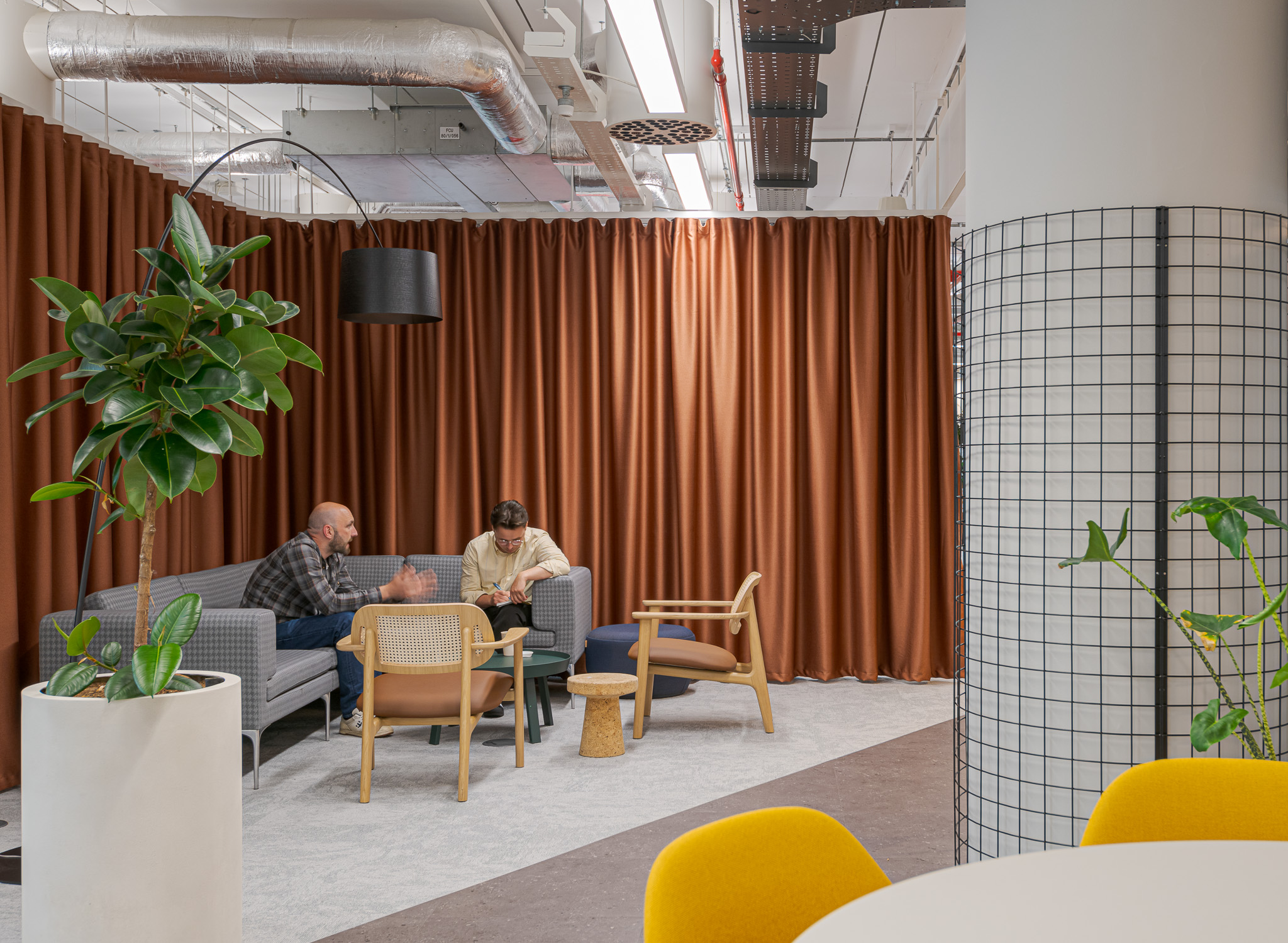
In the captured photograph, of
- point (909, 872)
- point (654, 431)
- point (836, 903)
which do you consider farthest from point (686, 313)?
point (836, 903)

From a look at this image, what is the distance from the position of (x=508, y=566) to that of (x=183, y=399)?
3479 millimetres

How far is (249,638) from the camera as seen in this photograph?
4.04 m

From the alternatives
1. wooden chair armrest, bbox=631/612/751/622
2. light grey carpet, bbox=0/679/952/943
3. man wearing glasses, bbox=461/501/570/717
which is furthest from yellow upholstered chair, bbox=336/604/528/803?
man wearing glasses, bbox=461/501/570/717

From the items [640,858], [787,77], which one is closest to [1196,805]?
[640,858]

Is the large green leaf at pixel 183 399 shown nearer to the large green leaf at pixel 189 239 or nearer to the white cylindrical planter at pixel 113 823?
the large green leaf at pixel 189 239

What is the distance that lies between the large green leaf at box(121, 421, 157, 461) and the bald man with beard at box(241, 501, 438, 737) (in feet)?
8.17

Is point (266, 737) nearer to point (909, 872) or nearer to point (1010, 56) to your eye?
point (909, 872)

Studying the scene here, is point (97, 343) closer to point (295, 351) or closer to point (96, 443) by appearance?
point (96, 443)

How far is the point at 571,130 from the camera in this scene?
219 inches

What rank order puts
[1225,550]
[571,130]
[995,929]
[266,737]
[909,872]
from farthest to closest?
[571,130] → [266,737] → [909,872] → [1225,550] → [995,929]

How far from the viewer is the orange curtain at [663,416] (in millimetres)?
6047

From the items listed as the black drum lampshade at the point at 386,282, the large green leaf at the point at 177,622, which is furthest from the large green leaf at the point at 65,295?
the black drum lampshade at the point at 386,282

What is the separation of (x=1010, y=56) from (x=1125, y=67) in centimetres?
29

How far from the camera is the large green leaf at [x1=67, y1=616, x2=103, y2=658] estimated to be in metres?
2.33
